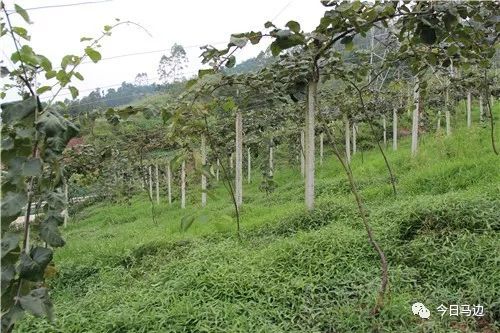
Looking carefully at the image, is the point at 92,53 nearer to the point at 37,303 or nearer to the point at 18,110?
the point at 18,110

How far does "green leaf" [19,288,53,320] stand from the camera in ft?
4.74

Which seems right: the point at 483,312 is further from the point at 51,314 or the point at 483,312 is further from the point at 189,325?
the point at 51,314

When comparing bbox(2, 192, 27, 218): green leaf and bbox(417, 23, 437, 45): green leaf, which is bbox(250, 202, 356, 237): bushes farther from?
bbox(2, 192, 27, 218): green leaf

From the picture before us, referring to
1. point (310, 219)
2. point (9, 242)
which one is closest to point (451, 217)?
point (310, 219)

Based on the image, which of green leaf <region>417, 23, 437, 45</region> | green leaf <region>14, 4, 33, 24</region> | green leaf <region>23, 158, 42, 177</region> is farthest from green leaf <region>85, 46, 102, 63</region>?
green leaf <region>417, 23, 437, 45</region>

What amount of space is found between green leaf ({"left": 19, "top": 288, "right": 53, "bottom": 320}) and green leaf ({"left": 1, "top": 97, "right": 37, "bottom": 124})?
1.85ft

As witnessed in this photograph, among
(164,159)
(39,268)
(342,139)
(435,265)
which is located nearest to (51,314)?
(39,268)

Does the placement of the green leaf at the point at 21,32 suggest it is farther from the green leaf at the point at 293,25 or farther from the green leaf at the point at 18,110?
the green leaf at the point at 293,25

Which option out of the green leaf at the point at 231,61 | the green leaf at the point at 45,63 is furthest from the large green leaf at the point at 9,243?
the green leaf at the point at 231,61

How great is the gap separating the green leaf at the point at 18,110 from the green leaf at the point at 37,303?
→ 1.85 feet

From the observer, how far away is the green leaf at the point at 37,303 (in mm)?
1445

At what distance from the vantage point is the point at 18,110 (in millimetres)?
1480

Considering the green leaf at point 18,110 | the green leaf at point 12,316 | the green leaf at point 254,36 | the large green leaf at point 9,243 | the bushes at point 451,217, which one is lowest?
the bushes at point 451,217

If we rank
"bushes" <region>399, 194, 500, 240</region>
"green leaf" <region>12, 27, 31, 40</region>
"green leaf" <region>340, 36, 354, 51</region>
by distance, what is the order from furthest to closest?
"bushes" <region>399, 194, 500, 240</region>, "green leaf" <region>340, 36, 354, 51</region>, "green leaf" <region>12, 27, 31, 40</region>
